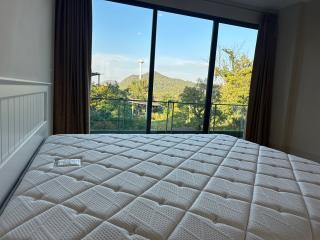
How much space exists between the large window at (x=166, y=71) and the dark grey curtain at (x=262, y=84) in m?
0.20

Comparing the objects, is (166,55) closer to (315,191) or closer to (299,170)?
(299,170)

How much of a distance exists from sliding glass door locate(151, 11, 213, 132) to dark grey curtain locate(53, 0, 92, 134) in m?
1.11

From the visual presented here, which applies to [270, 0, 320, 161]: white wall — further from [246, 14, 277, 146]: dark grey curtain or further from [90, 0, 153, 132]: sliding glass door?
[90, 0, 153, 132]: sliding glass door

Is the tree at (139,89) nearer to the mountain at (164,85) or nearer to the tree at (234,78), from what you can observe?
the mountain at (164,85)

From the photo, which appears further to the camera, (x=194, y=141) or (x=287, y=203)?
(x=194, y=141)

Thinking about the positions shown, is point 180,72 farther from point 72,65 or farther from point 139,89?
point 72,65

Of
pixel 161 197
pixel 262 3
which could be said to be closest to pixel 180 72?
pixel 262 3

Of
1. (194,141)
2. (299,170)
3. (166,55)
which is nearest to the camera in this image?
(299,170)

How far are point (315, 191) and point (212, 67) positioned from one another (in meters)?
3.07

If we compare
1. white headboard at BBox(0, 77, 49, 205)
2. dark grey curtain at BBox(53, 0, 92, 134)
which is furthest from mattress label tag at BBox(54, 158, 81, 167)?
dark grey curtain at BBox(53, 0, 92, 134)

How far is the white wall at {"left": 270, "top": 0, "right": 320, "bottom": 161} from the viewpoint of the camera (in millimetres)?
3572

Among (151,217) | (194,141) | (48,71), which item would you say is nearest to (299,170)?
Answer: (194,141)

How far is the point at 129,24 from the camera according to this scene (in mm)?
3527

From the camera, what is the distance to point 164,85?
3957mm
